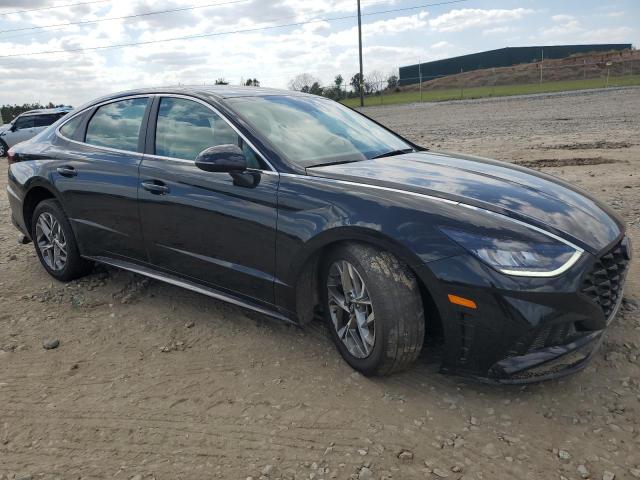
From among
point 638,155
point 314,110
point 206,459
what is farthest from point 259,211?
point 638,155

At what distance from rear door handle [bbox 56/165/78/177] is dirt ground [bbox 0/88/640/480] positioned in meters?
1.06

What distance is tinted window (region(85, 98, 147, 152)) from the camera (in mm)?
4180

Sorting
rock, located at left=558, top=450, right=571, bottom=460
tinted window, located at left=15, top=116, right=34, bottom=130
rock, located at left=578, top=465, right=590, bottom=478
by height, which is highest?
tinted window, located at left=15, top=116, right=34, bottom=130

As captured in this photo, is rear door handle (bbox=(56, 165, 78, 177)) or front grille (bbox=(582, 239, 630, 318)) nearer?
front grille (bbox=(582, 239, 630, 318))

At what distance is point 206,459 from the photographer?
2541mm

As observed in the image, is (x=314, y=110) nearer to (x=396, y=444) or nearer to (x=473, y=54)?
(x=396, y=444)

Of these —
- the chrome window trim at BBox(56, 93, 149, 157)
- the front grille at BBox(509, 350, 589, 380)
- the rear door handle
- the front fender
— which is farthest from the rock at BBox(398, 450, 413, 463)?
the rear door handle

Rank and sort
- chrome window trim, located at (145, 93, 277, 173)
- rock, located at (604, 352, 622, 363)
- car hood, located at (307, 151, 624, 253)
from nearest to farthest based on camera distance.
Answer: car hood, located at (307, 151, 624, 253)
rock, located at (604, 352, 622, 363)
chrome window trim, located at (145, 93, 277, 173)

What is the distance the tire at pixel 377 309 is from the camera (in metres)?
2.82

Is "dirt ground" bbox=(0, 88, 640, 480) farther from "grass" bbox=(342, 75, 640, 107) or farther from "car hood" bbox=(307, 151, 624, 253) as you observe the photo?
"grass" bbox=(342, 75, 640, 107)

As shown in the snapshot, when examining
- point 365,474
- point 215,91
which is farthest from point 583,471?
point 215,91

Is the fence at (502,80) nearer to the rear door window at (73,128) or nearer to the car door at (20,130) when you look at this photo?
the car door at (20,130)

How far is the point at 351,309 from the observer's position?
10.2 ft

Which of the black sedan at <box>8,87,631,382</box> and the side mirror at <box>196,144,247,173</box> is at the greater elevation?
the side mirror at <box>196,144,247,173</box>
